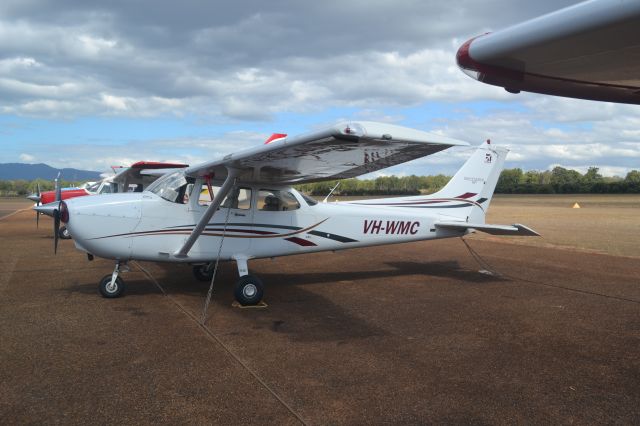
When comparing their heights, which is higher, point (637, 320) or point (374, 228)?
point (374, 228)

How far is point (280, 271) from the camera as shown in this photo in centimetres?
1052

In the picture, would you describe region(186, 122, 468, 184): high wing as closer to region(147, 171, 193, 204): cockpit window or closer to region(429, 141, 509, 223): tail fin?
region(147, 171, 193, 204): cockpit window

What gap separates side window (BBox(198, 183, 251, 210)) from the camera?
7938mm

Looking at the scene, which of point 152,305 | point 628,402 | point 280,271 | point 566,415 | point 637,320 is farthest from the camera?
point 280,271

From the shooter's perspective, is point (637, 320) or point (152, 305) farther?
point (152, 305)

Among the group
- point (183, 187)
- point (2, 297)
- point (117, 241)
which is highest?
point (183, 187)

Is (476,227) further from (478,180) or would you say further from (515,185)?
(515,185)

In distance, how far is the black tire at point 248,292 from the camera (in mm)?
7047

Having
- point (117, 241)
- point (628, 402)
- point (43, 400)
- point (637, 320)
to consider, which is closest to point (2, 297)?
point (117, 241)

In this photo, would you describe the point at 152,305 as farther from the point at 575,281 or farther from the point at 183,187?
the point at 575,281

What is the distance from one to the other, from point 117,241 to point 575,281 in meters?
8.31

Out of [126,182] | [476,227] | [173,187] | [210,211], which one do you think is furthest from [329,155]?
[126,182]

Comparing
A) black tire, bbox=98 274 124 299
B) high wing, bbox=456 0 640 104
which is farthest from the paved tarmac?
high wing, bbox=456 0 640 104

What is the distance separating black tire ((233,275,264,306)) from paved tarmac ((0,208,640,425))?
24 centimetres
